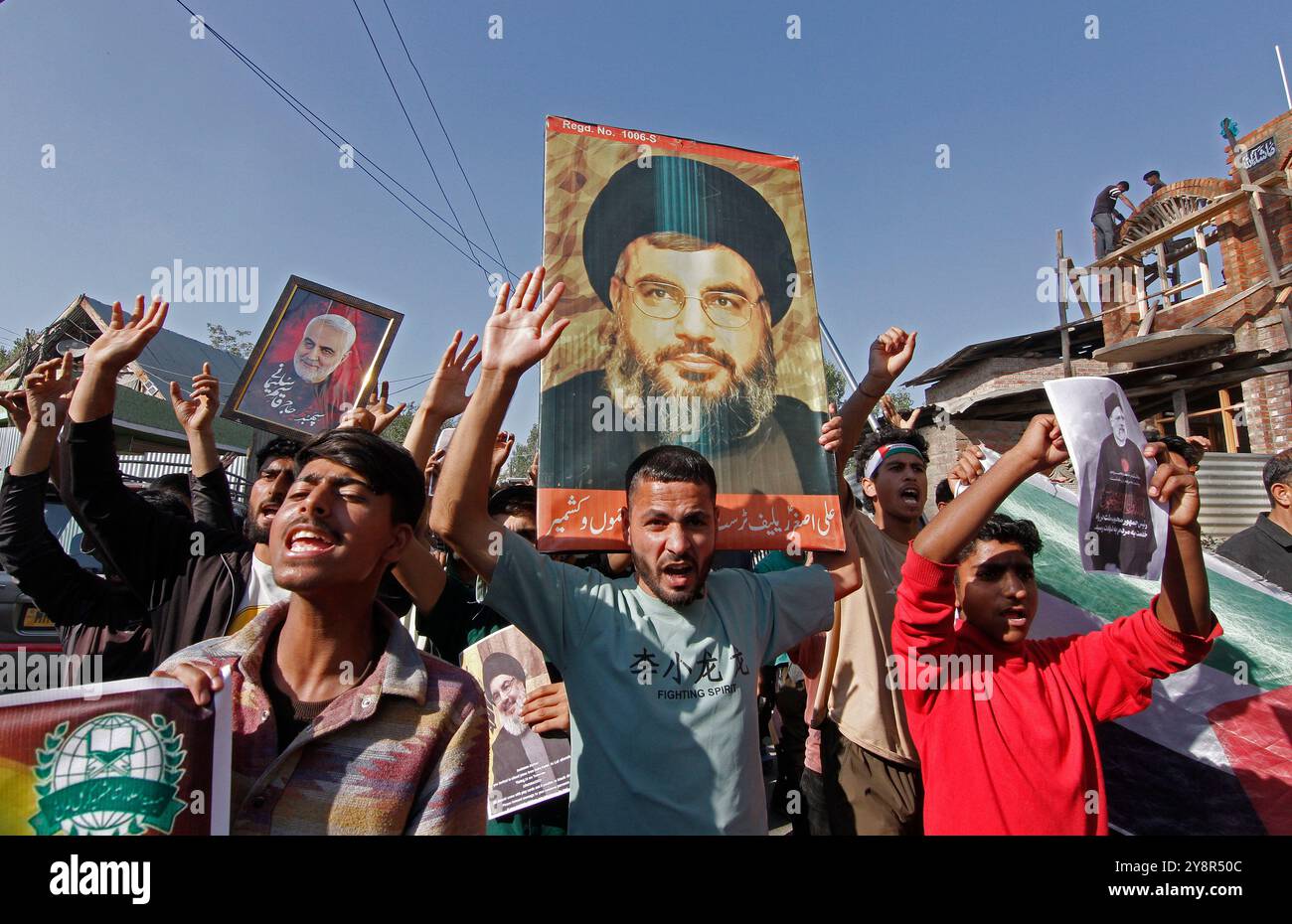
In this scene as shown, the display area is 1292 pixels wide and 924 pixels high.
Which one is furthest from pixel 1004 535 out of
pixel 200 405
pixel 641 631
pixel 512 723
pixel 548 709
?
pixel 200 405

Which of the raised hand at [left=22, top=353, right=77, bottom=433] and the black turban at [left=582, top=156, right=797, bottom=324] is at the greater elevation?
the black turban at [left=582, top=156, right=797, bottom=324]

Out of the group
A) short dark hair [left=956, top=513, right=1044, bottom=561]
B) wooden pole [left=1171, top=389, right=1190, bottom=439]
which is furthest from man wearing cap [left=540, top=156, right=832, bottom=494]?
wooden pole [left=1171, top=389, right=1190, bottom=439]

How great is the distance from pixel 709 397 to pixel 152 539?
192 cm

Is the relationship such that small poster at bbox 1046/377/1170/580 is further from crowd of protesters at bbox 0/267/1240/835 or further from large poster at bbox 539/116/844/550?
large poster at bbox 539/116/844/550

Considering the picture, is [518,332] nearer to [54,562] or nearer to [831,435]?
[831,435]

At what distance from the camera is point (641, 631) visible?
1.89 meters

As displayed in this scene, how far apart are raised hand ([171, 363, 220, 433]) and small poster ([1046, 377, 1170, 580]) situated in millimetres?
2970

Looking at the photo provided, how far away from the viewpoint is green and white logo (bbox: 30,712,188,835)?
→ 1.22 meters

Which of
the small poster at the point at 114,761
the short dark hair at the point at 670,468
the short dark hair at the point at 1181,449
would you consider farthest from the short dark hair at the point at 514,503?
the short dark hair at the point at 1181,449

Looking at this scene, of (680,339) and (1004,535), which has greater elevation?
(680,339)

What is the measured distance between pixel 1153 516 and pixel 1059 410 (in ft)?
1.49

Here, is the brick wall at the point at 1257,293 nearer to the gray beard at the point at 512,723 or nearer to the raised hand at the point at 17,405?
the gray beard at the point at 512,723
